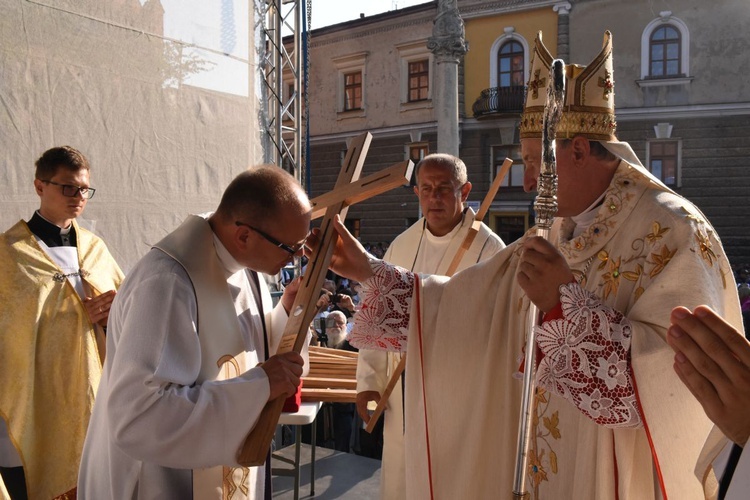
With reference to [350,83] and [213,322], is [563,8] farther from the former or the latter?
[213,322]

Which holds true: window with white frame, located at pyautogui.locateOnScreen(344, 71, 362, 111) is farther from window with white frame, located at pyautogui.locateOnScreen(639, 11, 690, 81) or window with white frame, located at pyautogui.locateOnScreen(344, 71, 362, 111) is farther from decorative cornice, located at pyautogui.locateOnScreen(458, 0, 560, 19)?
window with white frame, located at pyautogui.locateOnScreen(639, 11, 690, 81)

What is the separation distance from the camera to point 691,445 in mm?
1844

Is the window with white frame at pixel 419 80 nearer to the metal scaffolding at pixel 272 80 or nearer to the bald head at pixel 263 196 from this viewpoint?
the metal scaffolding at pixel 272 80

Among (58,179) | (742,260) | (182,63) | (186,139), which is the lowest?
(742,260)

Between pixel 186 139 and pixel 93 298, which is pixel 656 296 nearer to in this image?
pixel 93 298

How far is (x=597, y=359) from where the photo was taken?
1864mm

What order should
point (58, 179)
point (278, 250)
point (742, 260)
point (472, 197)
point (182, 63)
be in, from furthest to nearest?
point (472, 197) → point (742, 260) → point (182, 63) → point (58, 179) → point (278, 250)

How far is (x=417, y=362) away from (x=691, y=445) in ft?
3.25

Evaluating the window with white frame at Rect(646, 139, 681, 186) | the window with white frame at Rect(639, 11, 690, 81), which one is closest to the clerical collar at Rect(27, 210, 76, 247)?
the window with white frame at Rect(646, 139, 681, 186)

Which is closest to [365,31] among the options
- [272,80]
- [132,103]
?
[272,80]

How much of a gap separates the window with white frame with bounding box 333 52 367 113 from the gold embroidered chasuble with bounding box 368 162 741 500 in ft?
75.7

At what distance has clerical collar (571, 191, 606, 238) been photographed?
2.31 m

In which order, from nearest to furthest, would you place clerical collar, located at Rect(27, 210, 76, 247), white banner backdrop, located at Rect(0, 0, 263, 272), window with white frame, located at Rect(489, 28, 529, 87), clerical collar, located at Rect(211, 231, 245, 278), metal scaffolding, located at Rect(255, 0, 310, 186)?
1. clerical collar, located at Rect(211, 231, 245, 278)
2. clerical collar, located at Rect(27, 210, 76, 247)
3. white banner backdrop, located at Rect(0, 0, 263, 272)
4. metal scaffolding, located at Rect(255, 0, 310, 186)
5. window with white frame, located at Rect(489, 28, 529, 87)

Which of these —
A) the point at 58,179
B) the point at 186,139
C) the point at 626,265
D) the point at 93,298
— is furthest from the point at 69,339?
the point at 626,265
